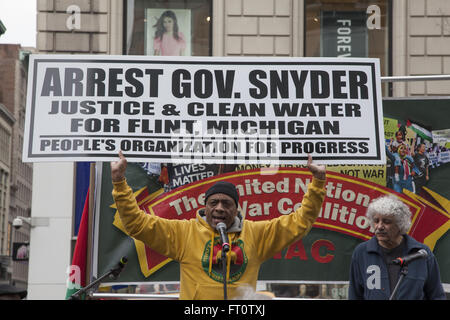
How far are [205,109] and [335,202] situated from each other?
186cm

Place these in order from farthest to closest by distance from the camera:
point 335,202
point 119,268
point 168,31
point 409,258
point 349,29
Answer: point 168,31
point 349,29
point 335,202
point 119,268
point 409,258

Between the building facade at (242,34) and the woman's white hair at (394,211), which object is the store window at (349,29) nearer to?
the building facade at (242,34)

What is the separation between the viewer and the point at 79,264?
705 centimetres

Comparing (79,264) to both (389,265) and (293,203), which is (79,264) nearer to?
(293,203)

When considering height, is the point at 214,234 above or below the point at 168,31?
below

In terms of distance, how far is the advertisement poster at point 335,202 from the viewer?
7109mm

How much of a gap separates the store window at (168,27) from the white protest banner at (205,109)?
928 cm

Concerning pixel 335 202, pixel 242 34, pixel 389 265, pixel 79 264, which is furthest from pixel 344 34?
pixel 389 265

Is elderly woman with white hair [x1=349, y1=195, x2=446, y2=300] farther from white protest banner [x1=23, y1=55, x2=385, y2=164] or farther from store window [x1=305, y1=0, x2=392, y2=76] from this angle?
store window [x1=305, y1=0, x2=392, y2=76]

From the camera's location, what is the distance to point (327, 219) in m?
7.19

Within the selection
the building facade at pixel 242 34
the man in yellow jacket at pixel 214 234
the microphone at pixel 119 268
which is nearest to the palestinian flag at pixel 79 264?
the microphone at pixel 119 268

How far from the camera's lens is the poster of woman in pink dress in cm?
1524

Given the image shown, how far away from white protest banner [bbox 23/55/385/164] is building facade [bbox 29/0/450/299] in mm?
8512

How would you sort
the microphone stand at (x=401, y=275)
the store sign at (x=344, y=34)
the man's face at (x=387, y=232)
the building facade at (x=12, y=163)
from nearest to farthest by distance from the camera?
the microphone stand at (x=401, y=275) → the man's face at (x=387, y=232) → the store sign at (x=344, y=34) → the building facade at (x=12, y=163)
